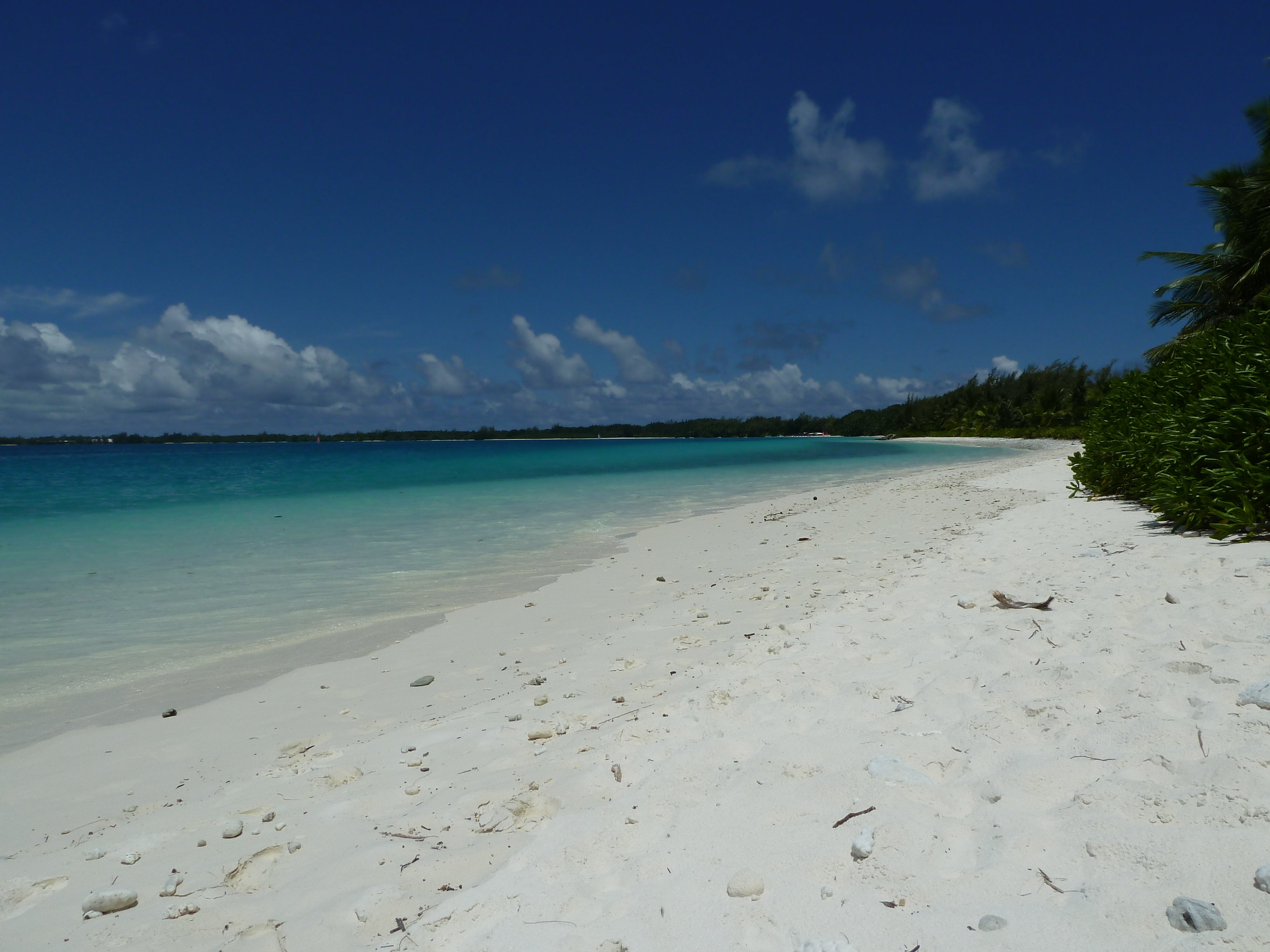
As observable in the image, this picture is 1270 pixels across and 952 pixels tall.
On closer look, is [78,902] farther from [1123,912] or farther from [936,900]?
[1123,912]

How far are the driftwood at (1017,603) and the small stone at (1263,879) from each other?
10.0 feet

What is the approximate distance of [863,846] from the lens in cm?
241

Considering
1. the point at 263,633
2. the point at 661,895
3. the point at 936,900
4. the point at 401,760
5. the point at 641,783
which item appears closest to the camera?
the point at 936,900

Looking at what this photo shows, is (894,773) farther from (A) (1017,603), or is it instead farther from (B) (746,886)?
(A) (1017,603)

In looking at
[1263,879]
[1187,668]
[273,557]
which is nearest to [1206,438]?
[1187,668]

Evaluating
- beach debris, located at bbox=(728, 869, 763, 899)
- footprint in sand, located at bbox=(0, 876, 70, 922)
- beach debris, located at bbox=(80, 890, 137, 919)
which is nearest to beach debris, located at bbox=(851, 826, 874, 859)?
beach debris, located at bbox=(728, 869, 763, 899)

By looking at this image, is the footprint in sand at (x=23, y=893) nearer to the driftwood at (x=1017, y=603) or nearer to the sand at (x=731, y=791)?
the sand at (x=731, y=791)

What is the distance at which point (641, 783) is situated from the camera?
318 centimetres

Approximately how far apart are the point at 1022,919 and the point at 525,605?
6686mm

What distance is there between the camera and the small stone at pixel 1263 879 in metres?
1.85

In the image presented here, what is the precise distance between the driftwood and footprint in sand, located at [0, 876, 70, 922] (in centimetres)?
605

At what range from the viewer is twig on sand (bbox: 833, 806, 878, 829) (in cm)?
262

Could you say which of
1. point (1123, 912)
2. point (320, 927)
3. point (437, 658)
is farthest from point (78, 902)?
point (1123, 912)

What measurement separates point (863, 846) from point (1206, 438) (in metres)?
7.06
